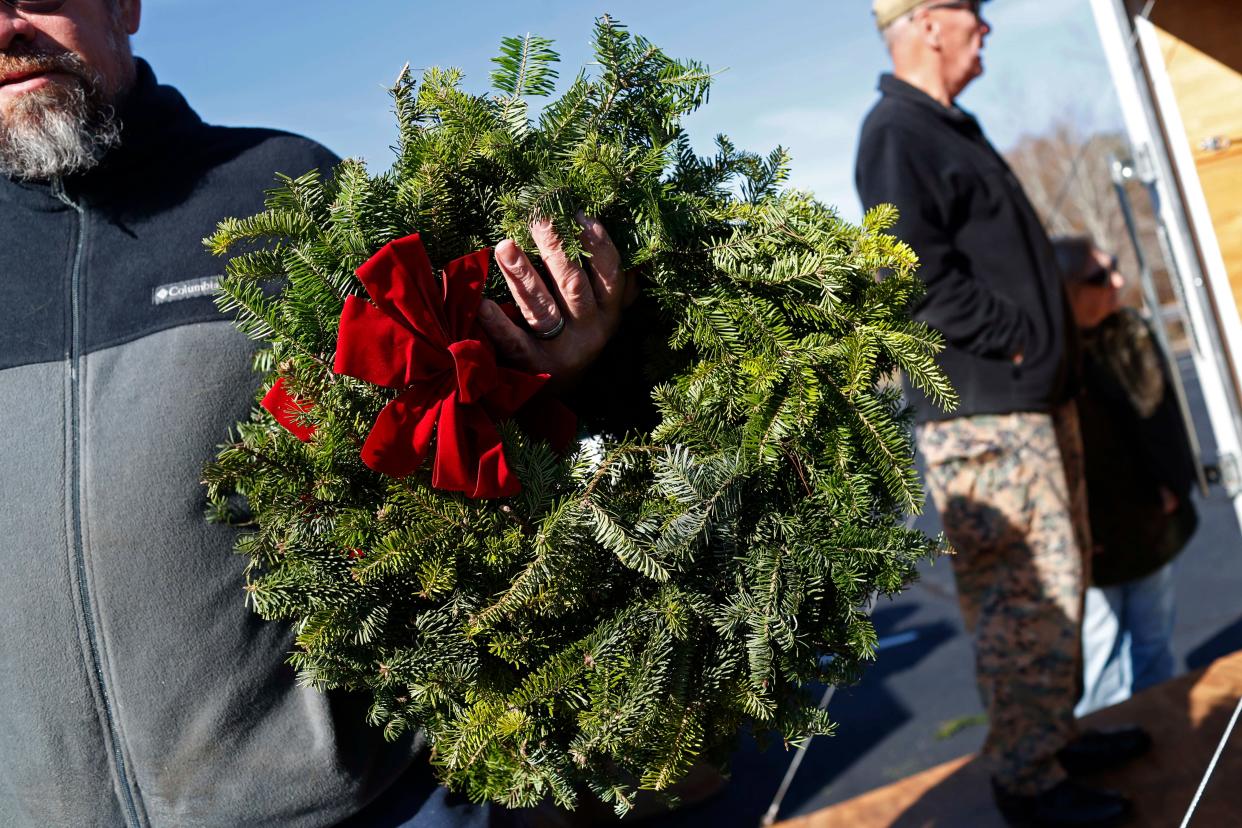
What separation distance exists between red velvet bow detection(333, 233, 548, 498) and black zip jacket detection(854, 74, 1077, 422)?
76.4 inches

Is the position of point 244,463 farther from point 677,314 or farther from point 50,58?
point 50,58

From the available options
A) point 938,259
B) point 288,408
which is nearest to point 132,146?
point 288,408

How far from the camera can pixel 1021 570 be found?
317 centimetres

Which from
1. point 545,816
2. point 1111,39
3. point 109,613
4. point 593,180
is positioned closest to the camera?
point 593,180

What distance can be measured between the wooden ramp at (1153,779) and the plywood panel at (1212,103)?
1.41 metres

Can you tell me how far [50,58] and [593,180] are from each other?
1077mm

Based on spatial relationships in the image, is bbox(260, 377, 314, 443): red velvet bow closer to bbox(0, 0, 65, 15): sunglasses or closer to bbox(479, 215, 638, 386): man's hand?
bbox(479, 215, 638, 386): man's hand

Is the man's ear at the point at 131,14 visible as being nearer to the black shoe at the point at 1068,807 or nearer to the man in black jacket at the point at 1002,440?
the man in black jacket at the point at 1002,440

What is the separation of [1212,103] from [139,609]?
9.72 feet

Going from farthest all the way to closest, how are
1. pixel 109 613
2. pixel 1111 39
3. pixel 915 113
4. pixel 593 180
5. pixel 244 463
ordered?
pixel 915 113 → pixel 1111 39 → pixel 109 613 → pixel 244 463 → pixel 593 180

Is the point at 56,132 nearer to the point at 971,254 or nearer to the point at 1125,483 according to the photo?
the point at 971,254

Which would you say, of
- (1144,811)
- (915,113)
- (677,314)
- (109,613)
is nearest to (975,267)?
(915,113)

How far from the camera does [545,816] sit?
6.93 ft

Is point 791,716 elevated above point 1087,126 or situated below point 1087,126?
below
